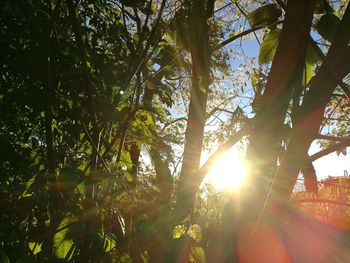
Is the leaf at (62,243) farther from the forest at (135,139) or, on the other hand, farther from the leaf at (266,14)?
the leaf at (266,14)

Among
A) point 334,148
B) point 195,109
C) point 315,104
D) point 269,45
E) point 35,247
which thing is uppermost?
point 269,45

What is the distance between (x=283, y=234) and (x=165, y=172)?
583 mm

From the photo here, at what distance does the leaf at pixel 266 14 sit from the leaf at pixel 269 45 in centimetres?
8

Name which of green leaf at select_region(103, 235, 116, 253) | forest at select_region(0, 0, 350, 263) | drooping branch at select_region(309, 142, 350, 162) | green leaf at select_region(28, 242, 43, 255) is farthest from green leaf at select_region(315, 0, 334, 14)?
green leaf at select_region(28, 242, 43, 255)

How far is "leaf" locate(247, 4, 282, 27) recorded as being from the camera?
6.32ft

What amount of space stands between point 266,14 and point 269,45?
0.63ft

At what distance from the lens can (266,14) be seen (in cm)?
194

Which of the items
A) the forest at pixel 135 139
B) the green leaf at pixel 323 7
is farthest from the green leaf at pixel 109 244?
the green leaf at pixel 323 7

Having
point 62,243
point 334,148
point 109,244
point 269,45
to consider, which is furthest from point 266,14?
point 62,243

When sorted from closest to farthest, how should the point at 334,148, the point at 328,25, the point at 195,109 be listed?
the point at 334,148 → the point at 328,25 → the point at 195,109

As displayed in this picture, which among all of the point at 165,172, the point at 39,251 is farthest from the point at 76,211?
the point at 165,172

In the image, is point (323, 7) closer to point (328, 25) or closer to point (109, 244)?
point (328, 25)

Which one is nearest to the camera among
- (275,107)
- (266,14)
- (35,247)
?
(35,247)

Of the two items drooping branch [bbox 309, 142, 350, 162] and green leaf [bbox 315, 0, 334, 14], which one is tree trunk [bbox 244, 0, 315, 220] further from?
green leaf [bbox 315, 0, 334, 14]
